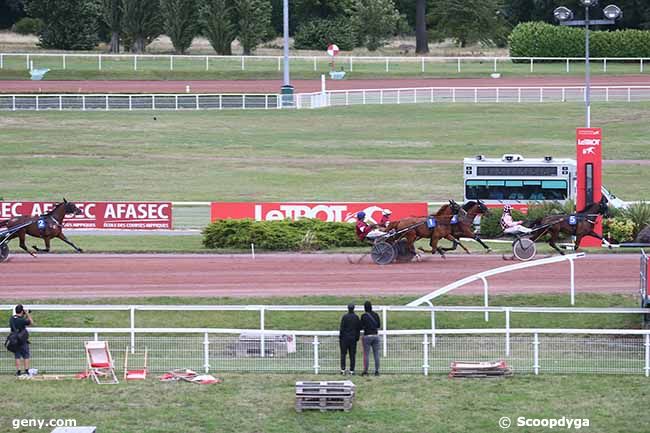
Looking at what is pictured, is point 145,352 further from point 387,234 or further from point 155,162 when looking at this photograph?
point 155,162

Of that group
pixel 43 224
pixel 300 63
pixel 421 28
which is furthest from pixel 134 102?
pixel 43 224

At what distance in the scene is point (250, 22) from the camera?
67.7 meters

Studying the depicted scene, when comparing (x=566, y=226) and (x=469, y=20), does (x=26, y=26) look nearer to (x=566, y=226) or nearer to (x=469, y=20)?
(x=469, y=20)

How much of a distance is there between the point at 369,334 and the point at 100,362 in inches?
132

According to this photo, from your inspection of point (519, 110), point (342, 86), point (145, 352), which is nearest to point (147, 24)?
point (342, 86)

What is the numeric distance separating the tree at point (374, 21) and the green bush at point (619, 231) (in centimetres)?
4828

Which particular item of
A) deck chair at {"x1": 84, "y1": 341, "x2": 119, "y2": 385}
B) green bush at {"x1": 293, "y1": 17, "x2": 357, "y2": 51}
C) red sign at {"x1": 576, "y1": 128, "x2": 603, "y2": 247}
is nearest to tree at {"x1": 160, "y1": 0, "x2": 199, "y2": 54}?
green bush at {"x1": 293, "y1": 17, "x2": 357, "y2": 51}

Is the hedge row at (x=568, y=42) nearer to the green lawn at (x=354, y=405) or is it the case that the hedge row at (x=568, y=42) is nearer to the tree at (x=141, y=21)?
the tree at (x=141, y=21)

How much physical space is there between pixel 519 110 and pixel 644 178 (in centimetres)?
1487

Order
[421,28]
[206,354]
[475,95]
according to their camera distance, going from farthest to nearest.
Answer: [421,28] → [475,95] → [206,354]

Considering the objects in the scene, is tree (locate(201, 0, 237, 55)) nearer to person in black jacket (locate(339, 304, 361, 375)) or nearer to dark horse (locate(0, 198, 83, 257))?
dark horse (locate(0, 198, 83, 257))

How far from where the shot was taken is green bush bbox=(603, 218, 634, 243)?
83.7ft

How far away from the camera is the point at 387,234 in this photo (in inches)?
899

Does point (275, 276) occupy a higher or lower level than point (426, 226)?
lower
